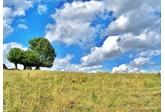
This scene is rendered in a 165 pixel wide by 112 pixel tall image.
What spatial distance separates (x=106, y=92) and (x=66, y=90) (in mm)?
2034

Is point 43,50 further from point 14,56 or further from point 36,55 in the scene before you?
point 14,56

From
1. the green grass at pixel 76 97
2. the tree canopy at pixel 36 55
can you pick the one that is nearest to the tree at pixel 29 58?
the tree canopy at pixel 36 55

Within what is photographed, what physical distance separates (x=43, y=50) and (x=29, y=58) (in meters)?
3.05

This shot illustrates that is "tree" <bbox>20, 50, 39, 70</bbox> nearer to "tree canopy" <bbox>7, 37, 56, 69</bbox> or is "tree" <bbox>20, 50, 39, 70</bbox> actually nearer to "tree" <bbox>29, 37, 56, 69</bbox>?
"tree canopy" <bbox>7, 37, 56, 69</bbox>

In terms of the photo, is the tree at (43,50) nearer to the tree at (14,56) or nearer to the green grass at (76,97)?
the tree at (14,56)

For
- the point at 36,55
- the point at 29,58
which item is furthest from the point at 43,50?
the point at 29,58

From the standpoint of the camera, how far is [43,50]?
42625 millimetres

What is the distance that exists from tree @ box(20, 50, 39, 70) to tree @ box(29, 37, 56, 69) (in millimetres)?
572

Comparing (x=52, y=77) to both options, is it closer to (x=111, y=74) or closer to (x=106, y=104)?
(x=111, y=74)

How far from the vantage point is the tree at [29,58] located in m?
41.0

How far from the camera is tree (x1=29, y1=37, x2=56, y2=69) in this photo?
136 ft

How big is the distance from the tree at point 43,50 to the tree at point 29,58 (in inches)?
22.5
